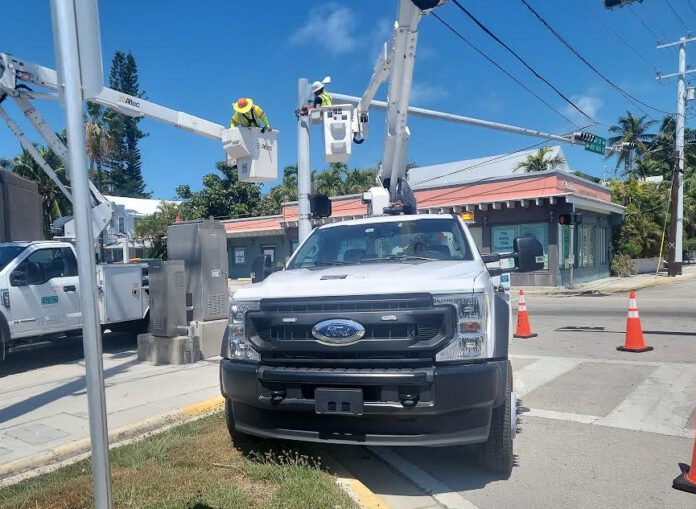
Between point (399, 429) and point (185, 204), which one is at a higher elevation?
point (185, 204)

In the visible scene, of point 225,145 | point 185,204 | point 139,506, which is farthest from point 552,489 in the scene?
point 185,204

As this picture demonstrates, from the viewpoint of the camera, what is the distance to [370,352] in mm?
3863

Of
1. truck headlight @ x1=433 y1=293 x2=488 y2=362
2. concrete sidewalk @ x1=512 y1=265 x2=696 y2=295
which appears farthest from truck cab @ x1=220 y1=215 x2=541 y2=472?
concrete sidewalk @ x1=512 y1=265 x2=696 y2=295

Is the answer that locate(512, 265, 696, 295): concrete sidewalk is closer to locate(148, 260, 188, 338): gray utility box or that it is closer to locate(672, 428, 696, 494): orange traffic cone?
locate(148, 260, 188, 338): gray utility box

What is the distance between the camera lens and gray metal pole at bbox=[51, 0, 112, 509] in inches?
97.5

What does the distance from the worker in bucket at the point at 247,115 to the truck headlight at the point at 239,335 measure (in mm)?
5145

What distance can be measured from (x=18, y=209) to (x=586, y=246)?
23.4 meters

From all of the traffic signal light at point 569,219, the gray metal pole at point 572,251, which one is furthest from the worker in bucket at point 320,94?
the gray metal pole at point 572,251

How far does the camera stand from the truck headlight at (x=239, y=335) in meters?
4.21

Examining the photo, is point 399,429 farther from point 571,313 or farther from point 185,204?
point 185,204

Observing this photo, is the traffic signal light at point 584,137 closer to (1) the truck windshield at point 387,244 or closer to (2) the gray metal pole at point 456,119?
(2) the gray metal pole at point 456,119

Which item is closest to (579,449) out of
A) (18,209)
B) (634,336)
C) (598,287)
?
(634,336)

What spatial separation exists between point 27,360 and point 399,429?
8430mm

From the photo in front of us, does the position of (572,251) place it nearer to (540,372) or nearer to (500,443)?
(540,372)
